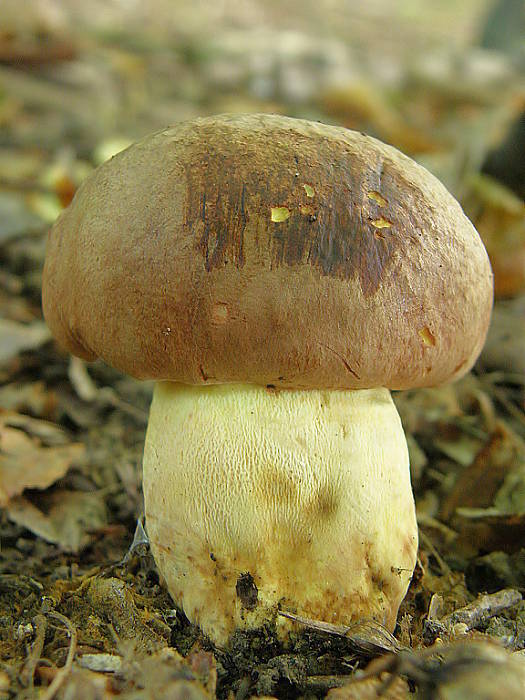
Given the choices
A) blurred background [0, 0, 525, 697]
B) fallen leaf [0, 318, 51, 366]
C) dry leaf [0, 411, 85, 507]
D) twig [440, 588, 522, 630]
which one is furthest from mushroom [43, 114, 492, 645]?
fallen leaf [0, 318, 51, 366]

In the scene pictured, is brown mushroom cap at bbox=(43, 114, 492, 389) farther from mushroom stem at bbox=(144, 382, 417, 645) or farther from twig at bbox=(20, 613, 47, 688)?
twig at bbox=(20, 613, 47, 688)

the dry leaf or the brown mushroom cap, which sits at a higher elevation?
the brown mushroom cap

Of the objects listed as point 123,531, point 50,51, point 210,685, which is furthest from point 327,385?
point 50,51

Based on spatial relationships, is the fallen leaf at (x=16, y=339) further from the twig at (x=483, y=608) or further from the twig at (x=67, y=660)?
Answer: the twig at (x=483, y=608)

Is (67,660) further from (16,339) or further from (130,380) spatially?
(16,339)

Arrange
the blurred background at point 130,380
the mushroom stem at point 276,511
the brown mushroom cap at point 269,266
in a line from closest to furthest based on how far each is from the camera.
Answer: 1. the brown mushroom cap at point 269,266
2. the mushroom stem at point 276,511
3. the blurred background at point 130,380

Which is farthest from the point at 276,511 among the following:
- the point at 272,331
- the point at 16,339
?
the point at 16,339

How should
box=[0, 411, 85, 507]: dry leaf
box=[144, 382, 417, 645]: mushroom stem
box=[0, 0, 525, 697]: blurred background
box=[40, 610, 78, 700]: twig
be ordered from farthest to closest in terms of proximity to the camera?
box=[0, 411, 85, 507]: dry leaf
box=[0, 0, 525, 697]: blurred background
box=[144, 382, 417, 645]: mushroom stem
box=[40, 610, 78, 700]: twig

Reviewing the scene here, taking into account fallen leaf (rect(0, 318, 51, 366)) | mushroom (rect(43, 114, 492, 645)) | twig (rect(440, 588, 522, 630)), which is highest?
mushroom (rect(43, 114, 492, 645))

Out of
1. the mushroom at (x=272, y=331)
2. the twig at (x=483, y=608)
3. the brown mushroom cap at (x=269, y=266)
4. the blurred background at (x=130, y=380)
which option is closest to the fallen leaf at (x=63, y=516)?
the blurred background at (x=130, y=380)
